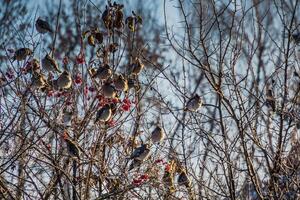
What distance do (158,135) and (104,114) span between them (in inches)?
24.6

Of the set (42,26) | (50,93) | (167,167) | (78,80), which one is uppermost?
(42,26)

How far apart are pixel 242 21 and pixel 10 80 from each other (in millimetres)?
1823

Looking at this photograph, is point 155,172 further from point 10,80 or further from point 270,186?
point 10,80

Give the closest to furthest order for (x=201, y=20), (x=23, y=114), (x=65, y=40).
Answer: (x=201, y=20) < (x=23, y=114) < (x=65, y=40)

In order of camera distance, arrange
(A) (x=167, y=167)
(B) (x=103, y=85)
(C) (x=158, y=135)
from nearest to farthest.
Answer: (B) (x=103, y=85) < (A) (x=167, y=167) < (C) (x=158, y=135)

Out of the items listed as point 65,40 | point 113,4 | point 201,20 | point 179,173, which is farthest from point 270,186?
point 65,40

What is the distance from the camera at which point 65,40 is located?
21.6 feet

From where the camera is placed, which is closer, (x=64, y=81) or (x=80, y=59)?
(x=64, y=81)

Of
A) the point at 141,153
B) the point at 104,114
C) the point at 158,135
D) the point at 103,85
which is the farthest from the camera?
the point at 158,135

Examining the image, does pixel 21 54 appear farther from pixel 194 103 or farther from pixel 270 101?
pixel 270 101

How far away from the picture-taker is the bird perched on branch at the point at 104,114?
12.4ft

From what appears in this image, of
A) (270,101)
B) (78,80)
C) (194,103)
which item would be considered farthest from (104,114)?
(270,101)

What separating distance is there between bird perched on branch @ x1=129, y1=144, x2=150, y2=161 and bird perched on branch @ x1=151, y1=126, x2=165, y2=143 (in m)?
0.17

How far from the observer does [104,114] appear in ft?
12.4
